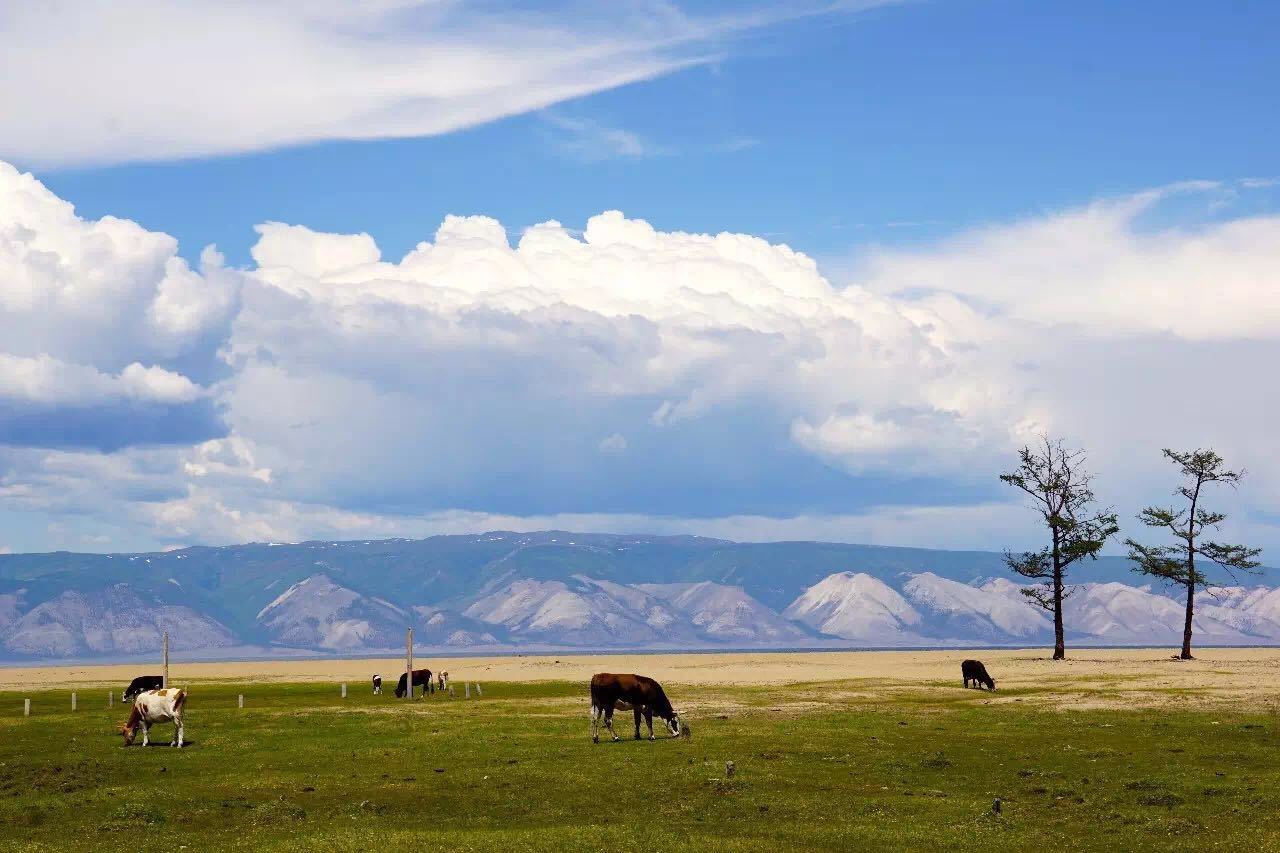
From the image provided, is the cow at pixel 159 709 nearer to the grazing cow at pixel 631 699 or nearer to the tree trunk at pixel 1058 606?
the grazing cow at pixel 631 699

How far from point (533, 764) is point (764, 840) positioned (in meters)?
14.8

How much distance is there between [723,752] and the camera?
46.1 metres

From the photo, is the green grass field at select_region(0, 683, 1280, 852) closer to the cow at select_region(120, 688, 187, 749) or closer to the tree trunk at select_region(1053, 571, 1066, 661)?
the cow at select_region(120, 688, 187, 749)

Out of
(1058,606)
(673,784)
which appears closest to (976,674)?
(1058,606)

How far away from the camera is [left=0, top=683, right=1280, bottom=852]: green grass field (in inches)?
1243

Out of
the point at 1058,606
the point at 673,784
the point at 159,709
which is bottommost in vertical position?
the point at 673,784

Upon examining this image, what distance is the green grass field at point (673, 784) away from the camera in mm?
31562

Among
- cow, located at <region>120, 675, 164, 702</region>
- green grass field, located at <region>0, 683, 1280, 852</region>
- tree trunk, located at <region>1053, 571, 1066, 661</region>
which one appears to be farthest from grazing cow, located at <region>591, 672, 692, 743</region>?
tree trunk, located at <region>1053, 571, 1066, 661</region>

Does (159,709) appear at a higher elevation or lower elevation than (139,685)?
higher

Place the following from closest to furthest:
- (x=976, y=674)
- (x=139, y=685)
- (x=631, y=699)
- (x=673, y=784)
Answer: (x=673, y=784), (x=631, y=699), (x=976, y=674), (x=139, y=685)

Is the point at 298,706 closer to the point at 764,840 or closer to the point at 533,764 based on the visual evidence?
the point at 533,764

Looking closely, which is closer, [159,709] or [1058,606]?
[159,709]

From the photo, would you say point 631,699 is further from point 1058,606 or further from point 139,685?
point 1058,606

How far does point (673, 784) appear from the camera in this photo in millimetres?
39156
